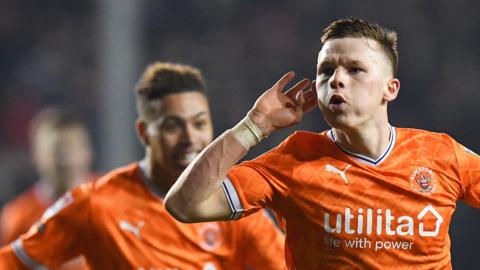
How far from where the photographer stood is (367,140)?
11.3 ft

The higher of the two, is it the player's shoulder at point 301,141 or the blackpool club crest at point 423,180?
the player's shoulder at point 301,141

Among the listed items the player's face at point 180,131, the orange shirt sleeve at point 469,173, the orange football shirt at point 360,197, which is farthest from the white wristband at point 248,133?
the player's face at point 180,131

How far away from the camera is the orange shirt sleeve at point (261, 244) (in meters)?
4.21

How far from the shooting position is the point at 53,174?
21.5ft

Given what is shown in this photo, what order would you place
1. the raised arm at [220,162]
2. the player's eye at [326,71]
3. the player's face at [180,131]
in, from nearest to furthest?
the raised arm at [220,162]
the player's eye at [326,71]
the player's face at [180,131]

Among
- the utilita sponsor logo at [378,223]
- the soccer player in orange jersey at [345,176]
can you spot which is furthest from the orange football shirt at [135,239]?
the utilita sponsor logo at [378,223]

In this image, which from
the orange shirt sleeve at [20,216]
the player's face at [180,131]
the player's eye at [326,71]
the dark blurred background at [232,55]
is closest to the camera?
the player's eye at [326,71]

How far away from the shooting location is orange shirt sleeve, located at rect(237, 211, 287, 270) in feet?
13.8

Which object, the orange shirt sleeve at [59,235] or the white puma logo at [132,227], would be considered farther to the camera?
the white puma logo at [132,227]

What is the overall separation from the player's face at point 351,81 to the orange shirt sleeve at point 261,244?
102 centimetres

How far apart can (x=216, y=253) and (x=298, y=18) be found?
19.3 ft

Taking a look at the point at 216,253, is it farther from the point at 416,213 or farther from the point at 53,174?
the point at 53,174

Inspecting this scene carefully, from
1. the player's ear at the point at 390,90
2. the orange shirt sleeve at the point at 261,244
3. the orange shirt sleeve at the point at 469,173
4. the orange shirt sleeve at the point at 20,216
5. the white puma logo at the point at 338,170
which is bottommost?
the orange shirt sleeve at the point at 20,216

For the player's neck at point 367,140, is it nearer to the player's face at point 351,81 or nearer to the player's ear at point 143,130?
the player's face at point 351,81
